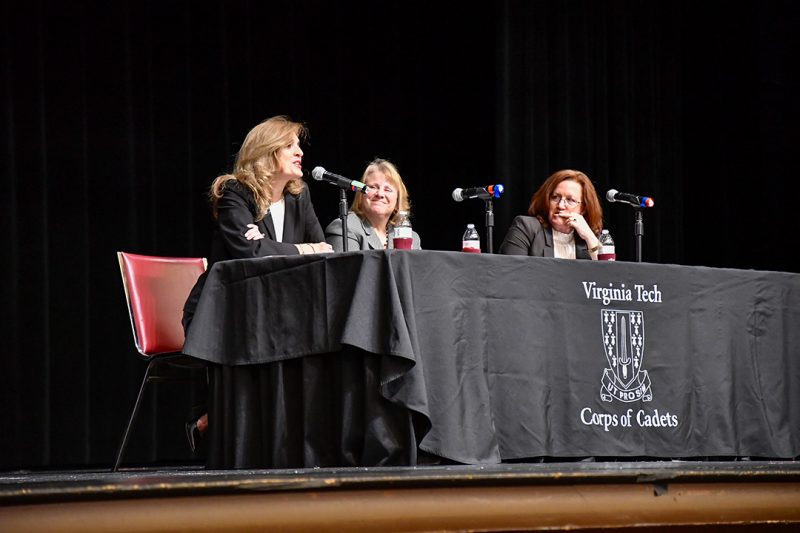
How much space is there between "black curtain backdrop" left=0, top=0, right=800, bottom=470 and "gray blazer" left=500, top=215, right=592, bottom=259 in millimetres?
1822

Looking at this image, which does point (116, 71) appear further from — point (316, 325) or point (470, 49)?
point (316, 325)

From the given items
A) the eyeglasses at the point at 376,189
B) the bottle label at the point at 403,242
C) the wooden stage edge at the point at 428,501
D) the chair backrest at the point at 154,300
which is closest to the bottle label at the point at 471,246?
the bottle label at the point at 403,242

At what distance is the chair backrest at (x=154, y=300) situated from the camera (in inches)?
145

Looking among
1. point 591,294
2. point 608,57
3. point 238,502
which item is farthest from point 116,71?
point 238,502

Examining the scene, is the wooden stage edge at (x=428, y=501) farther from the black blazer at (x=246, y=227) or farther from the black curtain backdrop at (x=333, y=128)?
the black curtain backdrop at (x=333, y=128)


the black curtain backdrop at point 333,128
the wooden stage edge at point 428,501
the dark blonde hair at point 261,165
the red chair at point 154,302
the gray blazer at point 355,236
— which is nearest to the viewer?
the wooden stage edge at point 428,501

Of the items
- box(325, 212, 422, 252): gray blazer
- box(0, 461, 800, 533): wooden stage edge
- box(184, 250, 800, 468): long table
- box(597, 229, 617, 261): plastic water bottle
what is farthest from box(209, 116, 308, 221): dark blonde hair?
box(0, 461, 800, 533): wooden stage edge

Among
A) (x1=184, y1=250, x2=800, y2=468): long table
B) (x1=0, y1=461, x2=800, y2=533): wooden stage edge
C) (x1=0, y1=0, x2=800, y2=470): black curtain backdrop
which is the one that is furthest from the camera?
(x1=0, y1=0, x2=800, y2=470): black curtain backdrop

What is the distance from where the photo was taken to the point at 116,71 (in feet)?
16.8

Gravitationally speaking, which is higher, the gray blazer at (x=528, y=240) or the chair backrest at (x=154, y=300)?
the gray blazer at (x=528, y=240)

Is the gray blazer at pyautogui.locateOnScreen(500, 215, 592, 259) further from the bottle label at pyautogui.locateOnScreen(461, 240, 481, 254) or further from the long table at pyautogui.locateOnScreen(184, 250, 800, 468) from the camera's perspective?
the long table at pyautogui.locateOnScreen(184, 250, 800, 468)

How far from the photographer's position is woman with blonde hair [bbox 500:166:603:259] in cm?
370

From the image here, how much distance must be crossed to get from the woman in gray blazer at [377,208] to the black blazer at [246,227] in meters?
0.28

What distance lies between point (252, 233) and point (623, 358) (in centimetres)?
131
